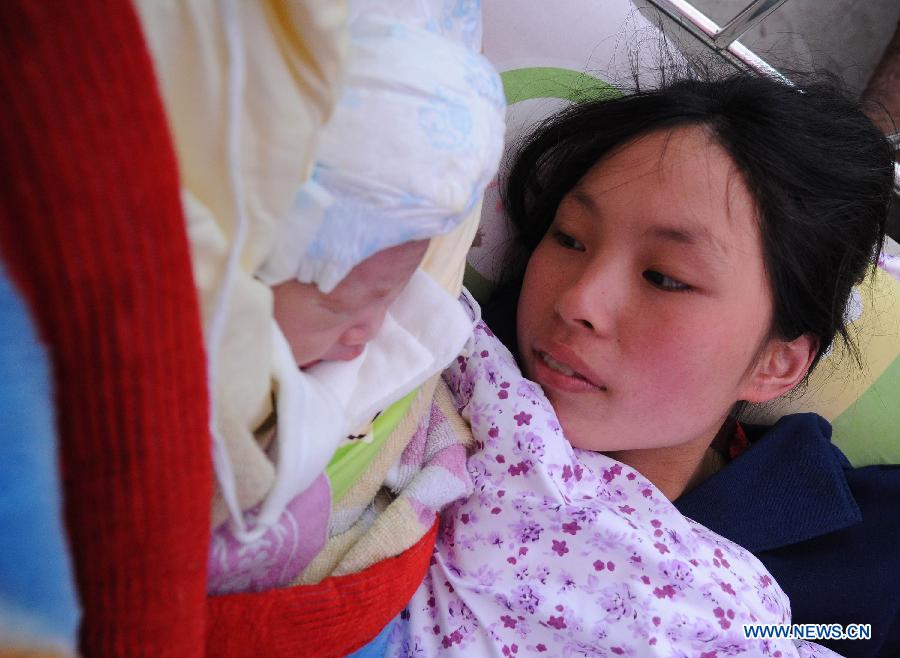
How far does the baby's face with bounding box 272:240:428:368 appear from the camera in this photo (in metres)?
0.60

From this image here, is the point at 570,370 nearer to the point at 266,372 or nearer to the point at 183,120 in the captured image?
the point at 266,372

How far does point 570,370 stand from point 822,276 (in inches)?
18.4

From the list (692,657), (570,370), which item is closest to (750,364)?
(570,370)

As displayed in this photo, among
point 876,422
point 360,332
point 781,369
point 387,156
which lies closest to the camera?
point 387,156

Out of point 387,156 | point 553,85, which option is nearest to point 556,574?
point 387,156

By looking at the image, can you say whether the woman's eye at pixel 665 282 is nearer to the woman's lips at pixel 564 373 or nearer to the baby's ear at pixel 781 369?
the woman's lips at pixel 564 373

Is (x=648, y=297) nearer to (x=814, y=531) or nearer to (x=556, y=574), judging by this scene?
(x=556, y=574)

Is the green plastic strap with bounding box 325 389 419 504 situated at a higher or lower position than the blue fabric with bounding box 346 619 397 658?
higher

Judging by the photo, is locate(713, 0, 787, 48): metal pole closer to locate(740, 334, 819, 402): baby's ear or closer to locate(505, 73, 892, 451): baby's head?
locate(505, 73, 892, 451): baby's head

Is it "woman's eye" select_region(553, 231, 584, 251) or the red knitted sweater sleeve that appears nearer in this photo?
the red knitted sweater sleeve

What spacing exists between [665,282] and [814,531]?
0.58 m

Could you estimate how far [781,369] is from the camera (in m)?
1.26

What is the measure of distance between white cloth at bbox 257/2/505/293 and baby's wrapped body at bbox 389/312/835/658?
0.52 meters

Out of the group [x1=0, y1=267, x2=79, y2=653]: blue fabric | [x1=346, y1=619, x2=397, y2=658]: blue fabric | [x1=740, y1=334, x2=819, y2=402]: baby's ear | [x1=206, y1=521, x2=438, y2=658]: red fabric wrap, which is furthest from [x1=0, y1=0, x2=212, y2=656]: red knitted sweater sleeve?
[x1=740, y1=334, x2=819, y2=402]: baby's ear
